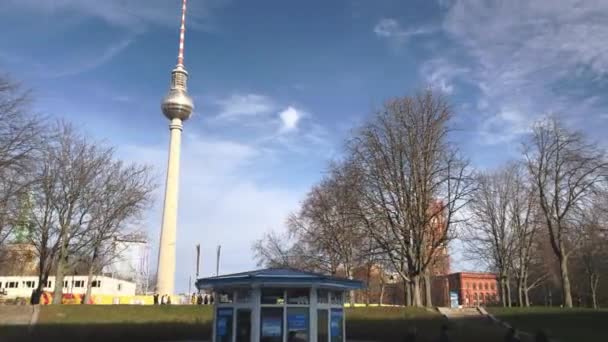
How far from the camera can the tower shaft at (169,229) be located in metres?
58.6

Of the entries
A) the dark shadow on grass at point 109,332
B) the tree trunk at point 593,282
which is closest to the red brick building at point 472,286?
the tree trunk at point 593,282

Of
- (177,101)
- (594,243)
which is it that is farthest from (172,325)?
(177,101)

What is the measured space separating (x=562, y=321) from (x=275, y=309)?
2060cm

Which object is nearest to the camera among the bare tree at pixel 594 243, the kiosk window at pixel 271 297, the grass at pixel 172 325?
the kiosk window at pixel 271 297

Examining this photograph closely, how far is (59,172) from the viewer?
120 ft

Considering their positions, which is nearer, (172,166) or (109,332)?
(109,332)

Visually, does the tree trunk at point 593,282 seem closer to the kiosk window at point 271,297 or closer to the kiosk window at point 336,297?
the kiosk window at point 336,297

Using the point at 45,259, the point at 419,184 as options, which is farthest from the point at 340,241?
the point at 45,259

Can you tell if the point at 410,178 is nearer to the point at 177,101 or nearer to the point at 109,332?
the point at 109,332

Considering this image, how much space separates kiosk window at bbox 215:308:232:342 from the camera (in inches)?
675

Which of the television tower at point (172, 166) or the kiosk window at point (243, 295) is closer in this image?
the kiosk window at point (243, 295)

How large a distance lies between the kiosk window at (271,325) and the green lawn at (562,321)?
15268 millimetres

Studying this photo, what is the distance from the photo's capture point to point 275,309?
16.7 metres

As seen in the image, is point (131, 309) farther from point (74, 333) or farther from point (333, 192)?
point (333, 192)
